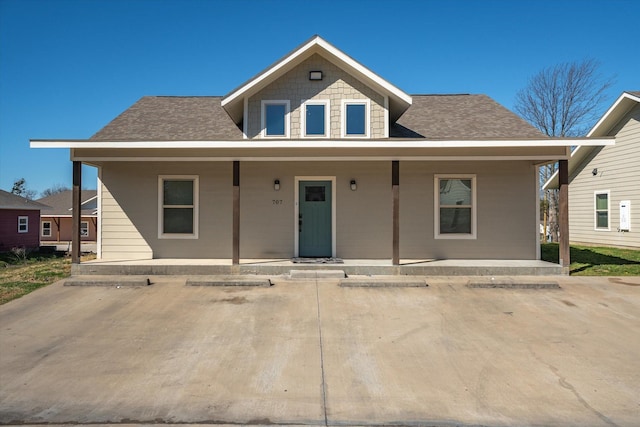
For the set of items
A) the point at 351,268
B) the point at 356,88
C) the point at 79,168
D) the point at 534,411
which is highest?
the point at 356,88

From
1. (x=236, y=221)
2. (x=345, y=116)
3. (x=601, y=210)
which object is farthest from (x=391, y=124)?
(x=601, y=210)

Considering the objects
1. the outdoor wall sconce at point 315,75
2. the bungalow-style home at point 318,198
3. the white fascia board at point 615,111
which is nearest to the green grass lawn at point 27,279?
the bungalow-style home at point 318,198

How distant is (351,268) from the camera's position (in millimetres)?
8812

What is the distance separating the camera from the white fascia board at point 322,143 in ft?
27.5

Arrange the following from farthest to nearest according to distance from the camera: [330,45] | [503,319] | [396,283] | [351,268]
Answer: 1. [330,45]
2. [351,268]
3. [396,283]
4. [503,319]

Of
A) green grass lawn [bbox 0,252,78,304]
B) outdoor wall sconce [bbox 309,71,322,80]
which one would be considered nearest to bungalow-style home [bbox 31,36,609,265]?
outdoor wall sconce [bbox 309,71,322,80]

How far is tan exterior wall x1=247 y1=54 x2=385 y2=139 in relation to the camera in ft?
33.1

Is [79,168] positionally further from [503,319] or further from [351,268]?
[503,319]

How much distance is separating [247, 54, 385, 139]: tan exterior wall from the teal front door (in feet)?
4.45

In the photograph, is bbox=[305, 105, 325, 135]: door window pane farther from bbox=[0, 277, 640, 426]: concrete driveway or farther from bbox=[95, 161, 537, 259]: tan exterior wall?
bbox=[0, 277, 640, 426]: concrete driveway

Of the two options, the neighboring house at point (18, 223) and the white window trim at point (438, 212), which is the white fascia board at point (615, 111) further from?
the neighboring house at point (18, 223)

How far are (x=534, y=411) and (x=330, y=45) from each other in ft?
28.4

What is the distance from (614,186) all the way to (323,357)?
15299 mm

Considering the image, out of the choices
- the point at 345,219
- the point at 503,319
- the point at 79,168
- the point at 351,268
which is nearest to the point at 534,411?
the point at 503,319
